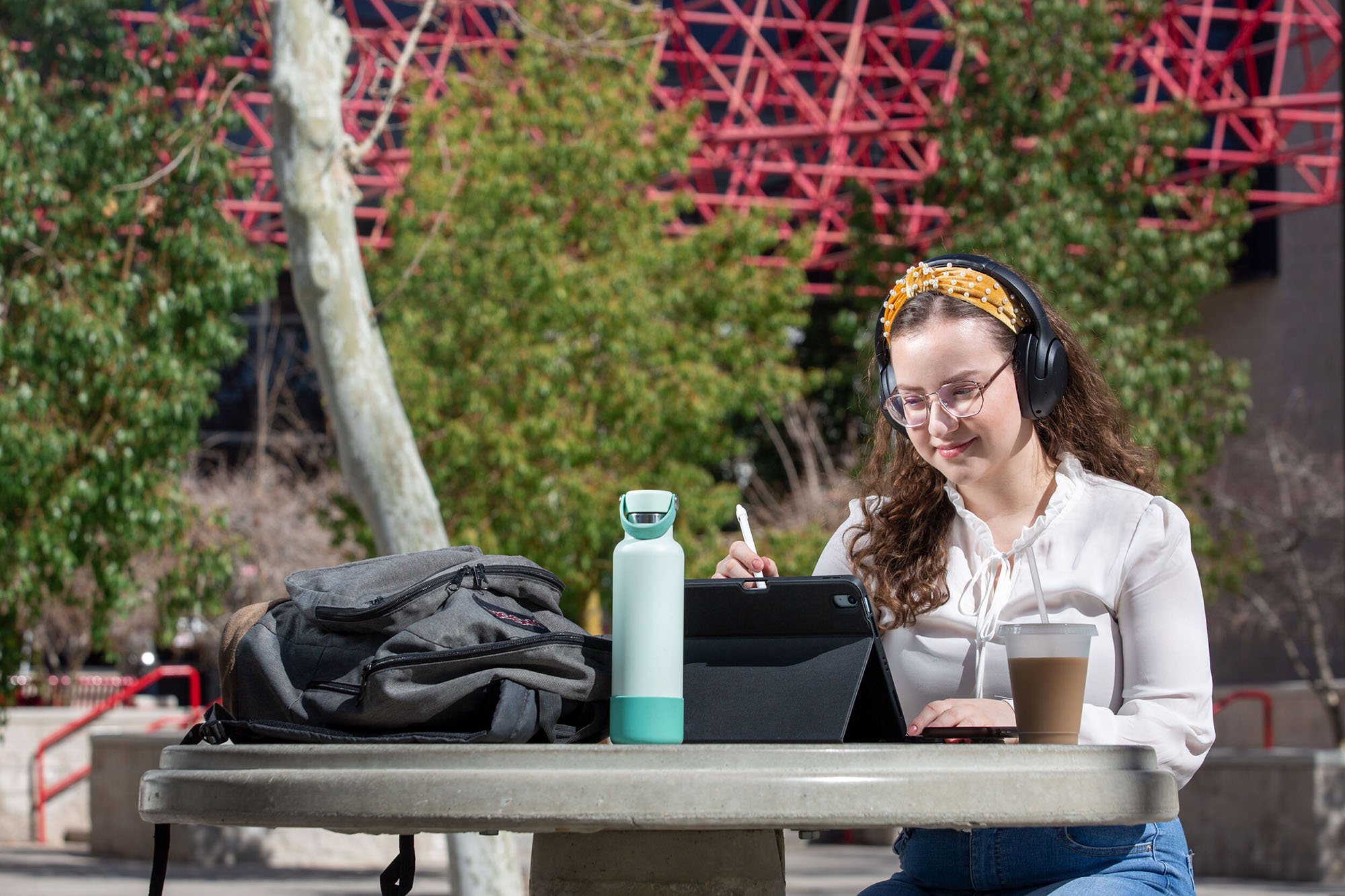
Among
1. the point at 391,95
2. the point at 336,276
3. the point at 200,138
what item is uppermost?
the point at 391,95

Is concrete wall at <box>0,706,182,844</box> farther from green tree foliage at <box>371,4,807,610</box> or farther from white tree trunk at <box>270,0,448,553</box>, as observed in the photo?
white tree trunk at <box>270,0,448,553</box>

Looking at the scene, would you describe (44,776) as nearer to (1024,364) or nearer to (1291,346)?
(1024,364)

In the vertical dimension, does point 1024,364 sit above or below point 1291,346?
below

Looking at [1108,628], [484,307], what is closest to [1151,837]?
[1108,628]

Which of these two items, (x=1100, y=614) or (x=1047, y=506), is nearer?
(x=1100, y=614)

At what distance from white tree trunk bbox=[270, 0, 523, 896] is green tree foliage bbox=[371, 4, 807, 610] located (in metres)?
6.93

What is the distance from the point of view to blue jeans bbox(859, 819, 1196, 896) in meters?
2.12

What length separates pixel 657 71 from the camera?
705 inches

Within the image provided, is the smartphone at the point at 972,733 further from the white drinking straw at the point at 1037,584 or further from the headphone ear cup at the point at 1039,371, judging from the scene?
the headphone ear cup at the point at 1039,371

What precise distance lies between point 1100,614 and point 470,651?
3.41 ft

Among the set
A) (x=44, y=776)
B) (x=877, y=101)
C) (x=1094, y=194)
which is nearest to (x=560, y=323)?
(x=1094, y=194)

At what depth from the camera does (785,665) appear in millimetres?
1975

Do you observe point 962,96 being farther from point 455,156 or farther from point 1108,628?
point 1108,628

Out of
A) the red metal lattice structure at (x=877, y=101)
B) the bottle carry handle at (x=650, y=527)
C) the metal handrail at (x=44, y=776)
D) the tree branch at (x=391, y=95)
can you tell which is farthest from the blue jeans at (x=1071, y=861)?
the red metal lattice structure at (x=877, y=101)
